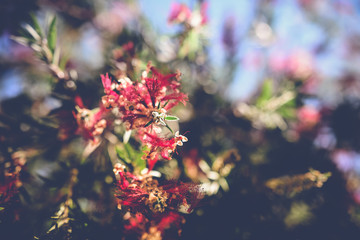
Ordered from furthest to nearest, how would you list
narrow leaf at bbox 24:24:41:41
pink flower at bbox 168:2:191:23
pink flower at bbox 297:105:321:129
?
pink flower at bbox 297:105:321:129
pink flower at bbox 168:2:191:23
narrow leaf at bbox 24:24:41:41

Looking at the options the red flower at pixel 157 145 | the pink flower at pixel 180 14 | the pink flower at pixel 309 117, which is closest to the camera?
the red flower at pixel 157 145

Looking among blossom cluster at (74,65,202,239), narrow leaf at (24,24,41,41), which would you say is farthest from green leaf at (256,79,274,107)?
narrow leaf at (24,24,41,41)

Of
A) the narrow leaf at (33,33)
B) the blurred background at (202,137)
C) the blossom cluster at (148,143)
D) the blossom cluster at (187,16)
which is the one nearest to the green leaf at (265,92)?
the blurred background at (202,137)

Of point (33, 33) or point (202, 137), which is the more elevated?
point (33, 33)

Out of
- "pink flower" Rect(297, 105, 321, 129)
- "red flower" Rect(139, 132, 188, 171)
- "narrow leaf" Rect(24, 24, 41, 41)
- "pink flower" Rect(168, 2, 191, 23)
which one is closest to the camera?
"red flower" Rect(139, 132, 188, 171)

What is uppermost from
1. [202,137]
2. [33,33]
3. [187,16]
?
[187,16]

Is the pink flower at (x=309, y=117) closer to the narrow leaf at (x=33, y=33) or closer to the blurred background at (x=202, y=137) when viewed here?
the blurred background at (x=202, y=137)

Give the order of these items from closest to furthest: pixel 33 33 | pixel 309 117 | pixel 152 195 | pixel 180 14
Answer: pixel 152 195 → pixel 33 33 → pixel 180 14 → pixel 309 117

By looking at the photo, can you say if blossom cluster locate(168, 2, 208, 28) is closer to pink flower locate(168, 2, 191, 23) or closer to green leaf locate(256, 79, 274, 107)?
pink flower locate(168, 2, 191, 23)

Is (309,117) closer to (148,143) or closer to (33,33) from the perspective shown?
(148,143)

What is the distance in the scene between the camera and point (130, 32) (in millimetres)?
1341

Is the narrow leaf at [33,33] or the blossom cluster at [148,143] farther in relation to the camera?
the narrow leaf at [33,33]

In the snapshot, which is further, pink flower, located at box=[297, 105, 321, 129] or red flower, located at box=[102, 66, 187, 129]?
pink flower, located at box=[297, 105, 321, 129]

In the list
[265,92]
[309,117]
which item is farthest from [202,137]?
[309,117]
